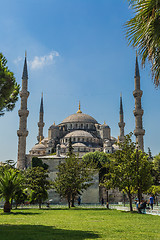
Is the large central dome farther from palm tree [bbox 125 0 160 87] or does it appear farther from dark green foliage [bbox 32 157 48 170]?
palm tree [bbox 125 0 160 87]

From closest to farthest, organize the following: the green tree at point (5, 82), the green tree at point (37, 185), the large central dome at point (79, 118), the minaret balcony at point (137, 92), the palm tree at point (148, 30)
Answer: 1. the palm tree at point (148, 30)
2. the green tree at point (5, 82)
3. the green tree at point (37, 185)
4. the minaret balcony at point (137, 92)
5. the large central dome at point (79, 118)

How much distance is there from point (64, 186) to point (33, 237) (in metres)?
16.7

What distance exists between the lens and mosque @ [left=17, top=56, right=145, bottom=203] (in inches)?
1601

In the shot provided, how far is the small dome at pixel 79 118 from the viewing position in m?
73.8

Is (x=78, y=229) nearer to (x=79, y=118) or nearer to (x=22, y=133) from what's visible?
(x=22, y=133)

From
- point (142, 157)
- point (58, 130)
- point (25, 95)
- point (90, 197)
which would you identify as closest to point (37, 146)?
point (58, 130)

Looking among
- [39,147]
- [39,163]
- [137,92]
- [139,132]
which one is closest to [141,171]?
[39,163]

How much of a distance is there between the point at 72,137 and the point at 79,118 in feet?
37.5

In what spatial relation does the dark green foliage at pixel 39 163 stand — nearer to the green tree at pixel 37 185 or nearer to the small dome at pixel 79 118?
the green tree at pixel 37 185

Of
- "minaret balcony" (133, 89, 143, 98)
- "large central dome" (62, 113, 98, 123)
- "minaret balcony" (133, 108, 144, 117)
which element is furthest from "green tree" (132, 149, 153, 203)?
"large central dome" (62, 113, 98, 123)

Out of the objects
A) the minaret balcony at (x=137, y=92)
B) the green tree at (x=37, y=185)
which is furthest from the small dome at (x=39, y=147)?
the green tree at (x=37, y=185)

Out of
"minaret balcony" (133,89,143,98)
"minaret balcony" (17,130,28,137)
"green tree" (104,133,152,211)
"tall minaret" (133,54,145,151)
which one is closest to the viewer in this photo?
"green tree" (104,133,152,211)

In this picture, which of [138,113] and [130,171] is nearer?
[130,171]

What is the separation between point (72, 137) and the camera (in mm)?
64125
